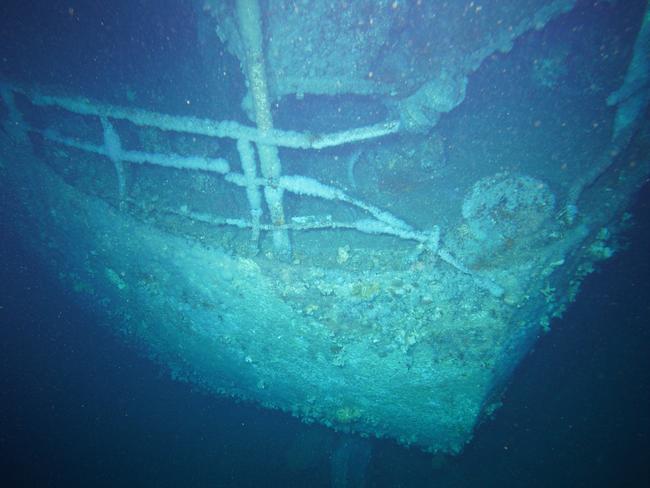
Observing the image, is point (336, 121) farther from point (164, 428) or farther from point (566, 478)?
point (164, 428)

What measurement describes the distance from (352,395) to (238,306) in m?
1.25

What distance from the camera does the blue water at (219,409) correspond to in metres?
2.53

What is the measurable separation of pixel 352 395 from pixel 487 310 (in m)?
1.33

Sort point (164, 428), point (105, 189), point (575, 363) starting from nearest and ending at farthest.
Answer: point (575, 363) < point (105, 189) < point (164, 428)

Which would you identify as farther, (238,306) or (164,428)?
(164,428)

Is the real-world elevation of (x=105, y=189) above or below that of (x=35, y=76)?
below

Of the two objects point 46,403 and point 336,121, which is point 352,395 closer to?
point 336,121

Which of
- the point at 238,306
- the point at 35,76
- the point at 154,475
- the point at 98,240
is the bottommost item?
the point at 154,475

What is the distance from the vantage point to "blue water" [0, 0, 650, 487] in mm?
2529

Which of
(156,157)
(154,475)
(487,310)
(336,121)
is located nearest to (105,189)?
(156,157)

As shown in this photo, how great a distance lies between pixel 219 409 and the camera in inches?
151

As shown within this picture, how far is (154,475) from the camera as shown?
3.52 meters

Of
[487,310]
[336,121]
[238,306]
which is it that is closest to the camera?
[487,310]

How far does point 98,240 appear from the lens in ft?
10.5
